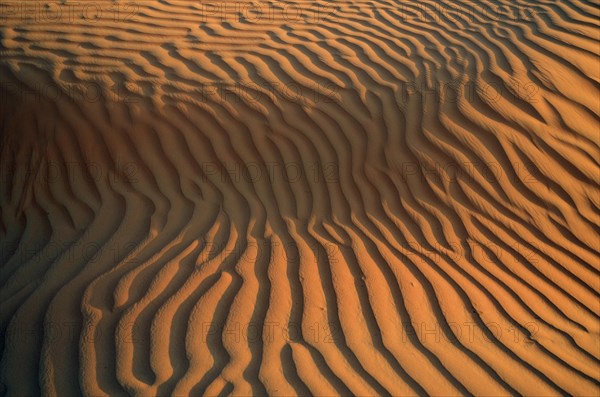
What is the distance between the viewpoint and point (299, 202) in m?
4.29

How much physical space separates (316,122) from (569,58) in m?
2.37

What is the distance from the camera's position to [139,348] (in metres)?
3.20

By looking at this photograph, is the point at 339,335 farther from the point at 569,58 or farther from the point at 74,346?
the point at 569,58

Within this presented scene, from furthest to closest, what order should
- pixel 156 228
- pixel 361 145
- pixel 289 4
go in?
pixel 289 4, pixel 361 145, pixel 156 228

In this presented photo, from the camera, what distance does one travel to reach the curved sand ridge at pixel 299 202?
10.5 feet

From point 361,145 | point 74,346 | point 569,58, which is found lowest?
point 74,346

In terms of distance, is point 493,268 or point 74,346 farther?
point 493,268

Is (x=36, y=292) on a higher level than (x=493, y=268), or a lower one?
lower

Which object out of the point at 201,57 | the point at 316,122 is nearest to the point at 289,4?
the point at 201,57

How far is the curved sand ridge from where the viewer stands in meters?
3.20

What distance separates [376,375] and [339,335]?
14.0 inches

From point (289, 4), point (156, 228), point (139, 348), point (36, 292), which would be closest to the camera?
point (139, 348)

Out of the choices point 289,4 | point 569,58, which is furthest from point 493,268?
point 289,4

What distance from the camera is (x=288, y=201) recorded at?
4.30 metres
